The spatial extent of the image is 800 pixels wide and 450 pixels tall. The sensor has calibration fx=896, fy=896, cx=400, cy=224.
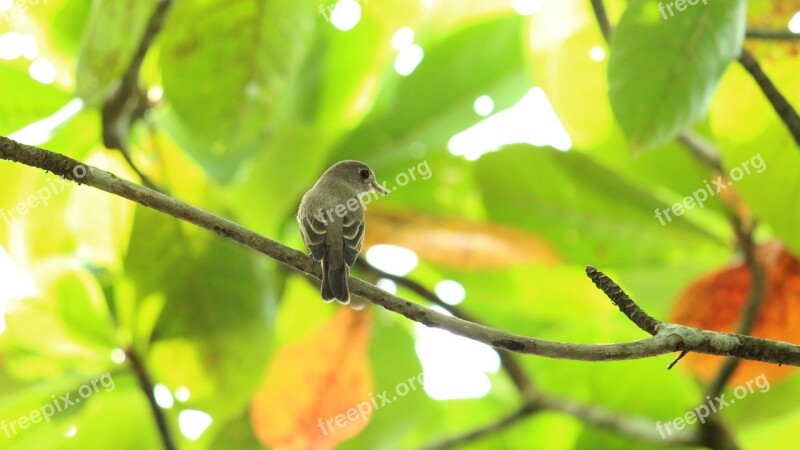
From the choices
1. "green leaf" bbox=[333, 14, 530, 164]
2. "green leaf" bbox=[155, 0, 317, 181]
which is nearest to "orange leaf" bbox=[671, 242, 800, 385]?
"green leaf" bbox=[333, 14, 530, 164]

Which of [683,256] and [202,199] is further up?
[202,199]

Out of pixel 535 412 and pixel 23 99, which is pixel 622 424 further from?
pixel 23 99

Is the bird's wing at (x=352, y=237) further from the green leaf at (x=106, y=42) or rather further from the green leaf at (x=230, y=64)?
the green leaf at (x=106, y=42)

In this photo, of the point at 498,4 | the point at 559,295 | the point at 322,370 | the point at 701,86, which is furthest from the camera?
the point at 498,4

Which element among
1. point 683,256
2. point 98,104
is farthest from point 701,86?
point 98,104

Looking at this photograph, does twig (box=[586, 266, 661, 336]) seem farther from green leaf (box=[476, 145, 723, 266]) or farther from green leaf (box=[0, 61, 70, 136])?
green leaf (box=[0, 61, 70, 136])

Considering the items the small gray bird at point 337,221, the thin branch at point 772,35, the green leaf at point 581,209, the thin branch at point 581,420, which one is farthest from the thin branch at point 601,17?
the thin branch at point 581,420

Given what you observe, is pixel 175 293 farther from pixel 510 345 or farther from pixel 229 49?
pixel 510 345

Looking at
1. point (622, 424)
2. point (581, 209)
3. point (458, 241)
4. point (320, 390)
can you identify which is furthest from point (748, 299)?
point (320, 390)
